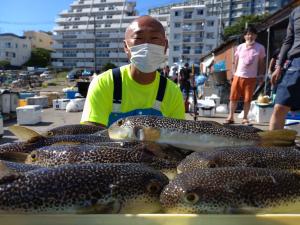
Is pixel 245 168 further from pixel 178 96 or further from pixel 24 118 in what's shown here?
pixel 24 118

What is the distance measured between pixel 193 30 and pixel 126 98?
111601 millimetres

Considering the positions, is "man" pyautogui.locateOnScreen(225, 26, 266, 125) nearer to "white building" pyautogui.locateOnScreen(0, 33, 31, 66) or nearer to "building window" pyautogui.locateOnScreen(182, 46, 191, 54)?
"building window" pyautogui.locateOnScreen(182, 46, 191, 54)

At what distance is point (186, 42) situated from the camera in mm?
111750

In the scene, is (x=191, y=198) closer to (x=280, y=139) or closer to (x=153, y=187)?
(x=153, y=187)

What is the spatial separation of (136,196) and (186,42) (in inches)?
4436

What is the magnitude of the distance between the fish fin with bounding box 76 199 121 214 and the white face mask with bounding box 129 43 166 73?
1889 mm

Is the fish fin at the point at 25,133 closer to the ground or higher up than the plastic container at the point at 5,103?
higher up

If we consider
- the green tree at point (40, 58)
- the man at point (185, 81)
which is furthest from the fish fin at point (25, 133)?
the green tree at point (40, 58)

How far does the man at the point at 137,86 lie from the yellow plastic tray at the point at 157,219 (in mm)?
1849

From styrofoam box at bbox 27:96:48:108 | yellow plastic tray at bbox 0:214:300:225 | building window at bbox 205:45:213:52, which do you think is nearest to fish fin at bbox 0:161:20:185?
yellow plastic tray at bbox 0:214:300:225

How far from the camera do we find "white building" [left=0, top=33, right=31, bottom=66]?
425 feet

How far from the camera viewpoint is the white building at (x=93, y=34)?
129 m

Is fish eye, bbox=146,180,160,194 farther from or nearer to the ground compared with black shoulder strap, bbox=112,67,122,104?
nearer to the ground

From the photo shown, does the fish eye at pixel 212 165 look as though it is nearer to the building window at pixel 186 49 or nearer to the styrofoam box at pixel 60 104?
the styrofoam box at pixel 60 104
